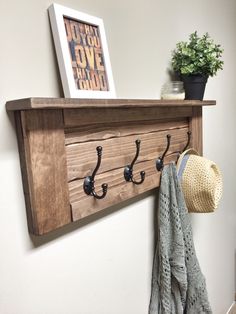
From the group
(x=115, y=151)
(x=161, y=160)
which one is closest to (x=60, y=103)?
(x=115, y=151)

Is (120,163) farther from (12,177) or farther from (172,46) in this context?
(172,46)

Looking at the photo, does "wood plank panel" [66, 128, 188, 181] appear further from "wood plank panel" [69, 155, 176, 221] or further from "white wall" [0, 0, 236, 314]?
"white wall" [0, 0, 236, 314]

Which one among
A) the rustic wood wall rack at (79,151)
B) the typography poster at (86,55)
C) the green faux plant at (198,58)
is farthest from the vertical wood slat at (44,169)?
the green faux plant at (198,58)

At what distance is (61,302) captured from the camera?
0.69 m

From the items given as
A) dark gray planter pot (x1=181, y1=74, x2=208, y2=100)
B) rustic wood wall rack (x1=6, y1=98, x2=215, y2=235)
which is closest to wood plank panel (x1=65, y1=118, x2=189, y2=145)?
rustic wood wall rack (x1=6, y1=98, x2=215, y2=235)

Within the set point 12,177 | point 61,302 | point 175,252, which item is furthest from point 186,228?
point 12,177

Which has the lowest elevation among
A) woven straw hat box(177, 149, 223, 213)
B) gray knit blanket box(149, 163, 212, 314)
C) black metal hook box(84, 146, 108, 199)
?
gray knit blanket box(149, 163, 212, 314)

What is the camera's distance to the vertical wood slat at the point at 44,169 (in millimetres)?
564

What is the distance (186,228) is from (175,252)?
87mm

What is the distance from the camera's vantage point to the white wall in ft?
1.87

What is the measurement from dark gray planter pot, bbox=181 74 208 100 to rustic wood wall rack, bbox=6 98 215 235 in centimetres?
12

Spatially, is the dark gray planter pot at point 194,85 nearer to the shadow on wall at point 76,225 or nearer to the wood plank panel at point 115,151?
the wood plank panel at point 115,151

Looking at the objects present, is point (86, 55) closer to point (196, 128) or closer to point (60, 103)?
point (60, 103)

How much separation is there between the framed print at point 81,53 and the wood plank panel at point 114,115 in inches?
1.5
